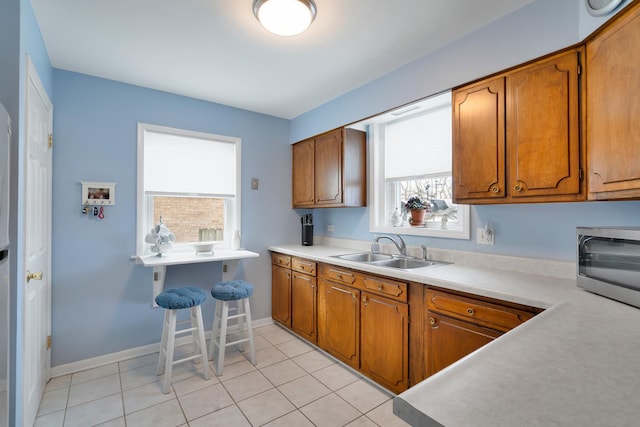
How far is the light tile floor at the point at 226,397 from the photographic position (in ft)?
6.29

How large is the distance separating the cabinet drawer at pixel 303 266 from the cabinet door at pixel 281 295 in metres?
0.15

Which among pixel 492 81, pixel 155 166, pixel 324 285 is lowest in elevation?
pixel 324 285

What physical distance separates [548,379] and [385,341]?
5.14 ft

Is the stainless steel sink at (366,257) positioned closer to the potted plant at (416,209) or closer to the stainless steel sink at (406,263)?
the stainless steel sink at (406,263)

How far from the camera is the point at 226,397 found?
2152 millimetres

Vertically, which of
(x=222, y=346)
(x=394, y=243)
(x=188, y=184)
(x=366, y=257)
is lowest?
(x=222, y=346)

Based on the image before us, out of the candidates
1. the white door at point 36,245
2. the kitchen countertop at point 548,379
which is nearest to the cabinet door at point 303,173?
the white door at point 36,245

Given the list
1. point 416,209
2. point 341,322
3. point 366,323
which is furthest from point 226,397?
point 416,209

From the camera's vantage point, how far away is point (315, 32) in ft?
6.52

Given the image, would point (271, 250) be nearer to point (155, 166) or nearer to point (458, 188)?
point (155, 166)

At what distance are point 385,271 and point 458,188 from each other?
739mm

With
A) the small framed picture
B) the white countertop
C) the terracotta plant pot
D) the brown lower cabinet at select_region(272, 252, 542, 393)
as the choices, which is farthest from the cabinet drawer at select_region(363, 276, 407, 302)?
the small framed picture

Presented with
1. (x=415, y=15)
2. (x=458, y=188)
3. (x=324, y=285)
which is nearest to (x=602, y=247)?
(x=458, y=188)

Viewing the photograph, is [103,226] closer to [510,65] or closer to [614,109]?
[510,65]
